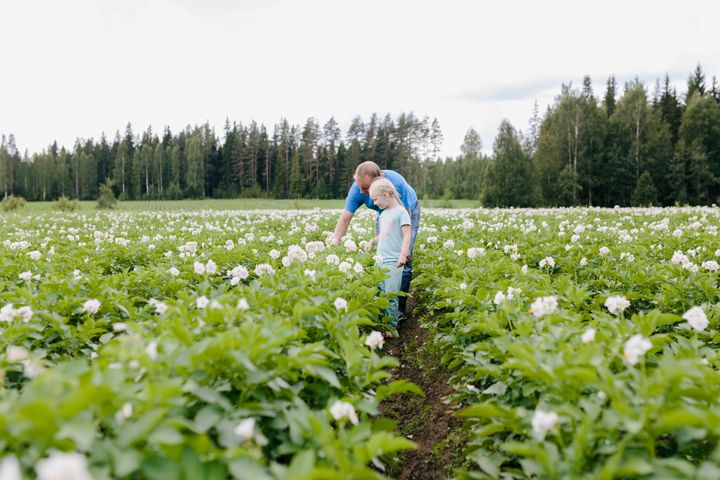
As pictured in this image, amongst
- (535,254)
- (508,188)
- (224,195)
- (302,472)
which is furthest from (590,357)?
(224,195)

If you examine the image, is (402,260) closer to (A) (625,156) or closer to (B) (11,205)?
(B) (11,205)

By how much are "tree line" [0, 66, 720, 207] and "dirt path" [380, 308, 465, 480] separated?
1471 inches

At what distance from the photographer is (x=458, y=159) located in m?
99.8

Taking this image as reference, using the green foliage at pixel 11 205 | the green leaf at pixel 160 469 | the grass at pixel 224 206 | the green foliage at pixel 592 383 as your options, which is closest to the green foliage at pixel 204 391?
the green leaf at pixel 160 469

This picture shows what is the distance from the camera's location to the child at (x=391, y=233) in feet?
19.7

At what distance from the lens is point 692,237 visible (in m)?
8.08

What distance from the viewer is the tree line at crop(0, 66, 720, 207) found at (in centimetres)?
4544

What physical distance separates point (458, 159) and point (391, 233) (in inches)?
3823

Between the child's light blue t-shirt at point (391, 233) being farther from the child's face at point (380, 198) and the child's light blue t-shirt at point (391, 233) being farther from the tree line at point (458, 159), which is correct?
the tree line at point (458, 159)

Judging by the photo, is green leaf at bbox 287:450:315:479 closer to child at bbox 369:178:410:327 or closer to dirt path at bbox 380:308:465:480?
dirt path at bbox 380:308:465:480

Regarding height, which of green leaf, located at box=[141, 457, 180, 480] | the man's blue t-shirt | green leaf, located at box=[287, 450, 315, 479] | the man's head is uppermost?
the man's head

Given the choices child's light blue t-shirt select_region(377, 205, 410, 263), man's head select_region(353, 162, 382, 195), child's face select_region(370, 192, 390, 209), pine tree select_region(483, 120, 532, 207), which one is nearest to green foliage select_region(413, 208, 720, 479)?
child's light blue t-shirt select_region(377, 205, 410, 263)

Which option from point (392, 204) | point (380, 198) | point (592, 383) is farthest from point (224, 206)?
point (592, 383)

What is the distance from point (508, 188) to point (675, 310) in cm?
3822
